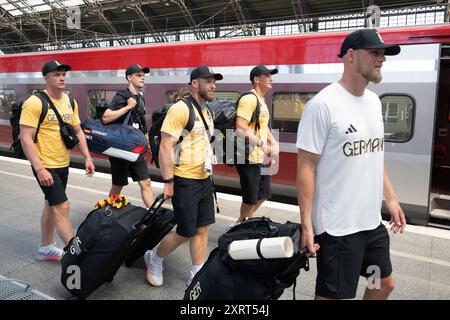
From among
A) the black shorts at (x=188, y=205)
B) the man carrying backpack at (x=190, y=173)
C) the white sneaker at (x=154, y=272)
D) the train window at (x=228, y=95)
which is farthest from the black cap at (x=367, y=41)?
the train window at (x=228, y=95)

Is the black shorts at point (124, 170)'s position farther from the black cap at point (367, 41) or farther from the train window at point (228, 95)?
the black cap at point (367, 41)

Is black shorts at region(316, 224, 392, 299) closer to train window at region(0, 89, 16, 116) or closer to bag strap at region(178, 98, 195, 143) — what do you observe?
bag strap at region(178, 98, 195, 143)

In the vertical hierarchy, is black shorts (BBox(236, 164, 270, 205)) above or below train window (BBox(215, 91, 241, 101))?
below

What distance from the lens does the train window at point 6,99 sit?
10242 millimetres

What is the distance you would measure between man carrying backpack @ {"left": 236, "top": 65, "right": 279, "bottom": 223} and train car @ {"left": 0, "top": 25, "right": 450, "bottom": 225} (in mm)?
2003

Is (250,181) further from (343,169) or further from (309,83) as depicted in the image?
(309,83)

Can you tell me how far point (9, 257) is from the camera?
3.74m

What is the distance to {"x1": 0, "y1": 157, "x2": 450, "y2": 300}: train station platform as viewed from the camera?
3.20 metres

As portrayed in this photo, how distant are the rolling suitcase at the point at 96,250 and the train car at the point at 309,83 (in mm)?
3843

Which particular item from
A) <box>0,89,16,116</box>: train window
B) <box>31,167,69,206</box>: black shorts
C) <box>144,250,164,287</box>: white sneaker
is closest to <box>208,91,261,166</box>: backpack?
<box>144,250,164,287</box>: white sneaker

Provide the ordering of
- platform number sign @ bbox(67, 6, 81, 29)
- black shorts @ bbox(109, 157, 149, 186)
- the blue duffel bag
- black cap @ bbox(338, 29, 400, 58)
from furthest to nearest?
platform number sign @ bbox(67, 6, 81, 29), black shorts @ bbox(109, 157, 149, 186), the blue duffel bag, black cap @ bbox(338, 29, 400, 58)

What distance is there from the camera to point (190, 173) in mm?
3154

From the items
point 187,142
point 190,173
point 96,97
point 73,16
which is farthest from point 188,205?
point 73,16

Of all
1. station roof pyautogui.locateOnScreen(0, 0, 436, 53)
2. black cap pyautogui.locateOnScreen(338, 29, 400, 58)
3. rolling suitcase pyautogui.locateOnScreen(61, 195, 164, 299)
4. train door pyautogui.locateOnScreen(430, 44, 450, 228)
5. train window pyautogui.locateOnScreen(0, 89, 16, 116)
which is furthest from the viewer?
station roof pyautogui.locateOnScreen(0, 0, 436, 53)
